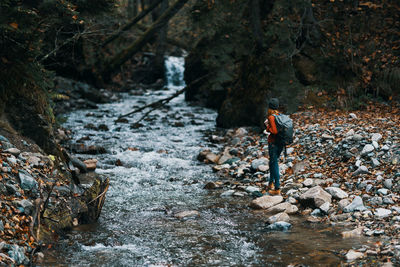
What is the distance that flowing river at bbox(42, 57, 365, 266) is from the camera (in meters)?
4.60

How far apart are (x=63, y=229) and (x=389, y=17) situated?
1354cm

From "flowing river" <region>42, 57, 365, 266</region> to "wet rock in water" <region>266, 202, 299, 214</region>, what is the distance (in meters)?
0.34

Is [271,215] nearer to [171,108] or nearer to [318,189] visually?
[318,189]

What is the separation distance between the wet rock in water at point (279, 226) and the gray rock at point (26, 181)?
3.63 m

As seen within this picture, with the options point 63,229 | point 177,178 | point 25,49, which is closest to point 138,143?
point 177,178

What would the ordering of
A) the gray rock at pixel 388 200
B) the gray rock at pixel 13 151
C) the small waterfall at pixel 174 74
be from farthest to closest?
the small waterfall at pixel 174 74, the gray rock at pixel 388 200, the gray rock at pixel 13 151

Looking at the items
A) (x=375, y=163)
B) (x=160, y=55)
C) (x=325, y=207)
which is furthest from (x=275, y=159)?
(x=160, y=55)

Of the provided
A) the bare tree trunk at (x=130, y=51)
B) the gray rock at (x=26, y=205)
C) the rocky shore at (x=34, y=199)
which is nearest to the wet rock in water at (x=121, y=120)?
the bare tree trunk at (x=130, y=51)

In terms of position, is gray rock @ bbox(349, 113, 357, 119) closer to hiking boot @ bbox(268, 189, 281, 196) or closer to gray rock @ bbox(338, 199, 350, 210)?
hiking boot @ bbox(268, 189, 281, 196)

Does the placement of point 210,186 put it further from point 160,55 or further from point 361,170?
point 160,55

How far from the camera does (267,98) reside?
12227 mm

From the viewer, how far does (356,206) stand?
5.95 m

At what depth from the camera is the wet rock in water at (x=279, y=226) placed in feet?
18.5

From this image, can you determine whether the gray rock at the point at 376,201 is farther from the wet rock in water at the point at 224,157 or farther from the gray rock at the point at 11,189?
the gray rock at the point at 11,189
